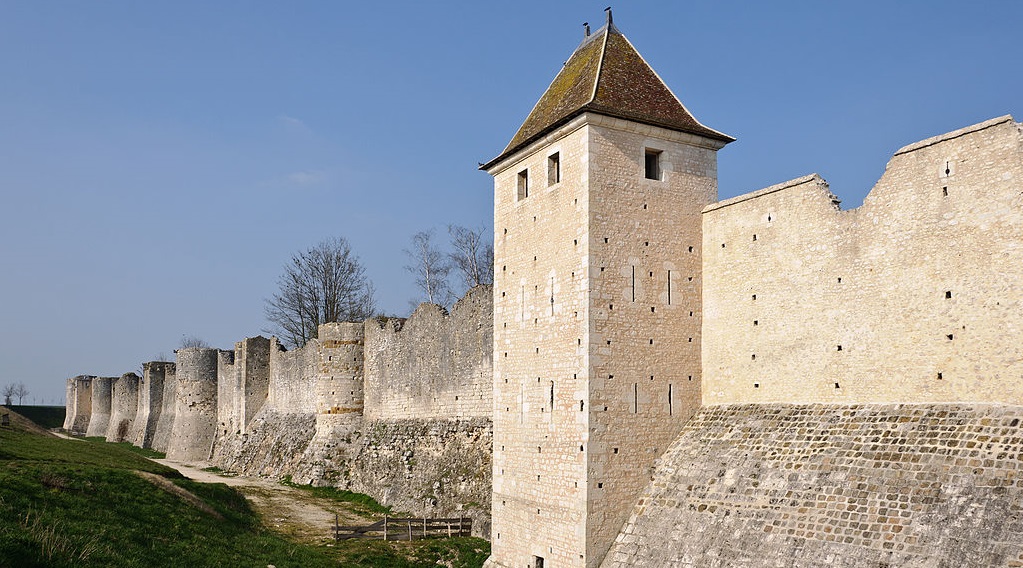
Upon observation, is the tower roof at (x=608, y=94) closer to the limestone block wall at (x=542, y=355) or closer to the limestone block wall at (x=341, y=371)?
the limestone block wall at (x=542, y=355)

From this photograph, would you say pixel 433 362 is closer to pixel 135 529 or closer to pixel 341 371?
pixel 341 371

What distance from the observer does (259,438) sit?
35.5 m

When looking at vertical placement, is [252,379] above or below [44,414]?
above

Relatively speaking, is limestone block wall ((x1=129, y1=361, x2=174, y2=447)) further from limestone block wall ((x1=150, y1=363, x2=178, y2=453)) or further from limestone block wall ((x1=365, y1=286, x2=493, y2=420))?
limestone block wall ((x1=365, y1=286, x2=493, y2=420))

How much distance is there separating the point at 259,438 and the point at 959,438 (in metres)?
29.7

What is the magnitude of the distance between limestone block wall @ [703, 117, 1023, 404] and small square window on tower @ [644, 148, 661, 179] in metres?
1.17

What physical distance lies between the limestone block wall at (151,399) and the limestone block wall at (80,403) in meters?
15.7

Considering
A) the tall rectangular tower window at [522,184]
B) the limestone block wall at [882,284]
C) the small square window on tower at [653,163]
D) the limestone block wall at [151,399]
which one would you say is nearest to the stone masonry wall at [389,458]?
the tall rectangular tower window at [522,184]

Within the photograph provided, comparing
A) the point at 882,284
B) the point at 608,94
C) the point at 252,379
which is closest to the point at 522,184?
the point at 608,94

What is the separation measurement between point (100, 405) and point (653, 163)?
57.7 metres

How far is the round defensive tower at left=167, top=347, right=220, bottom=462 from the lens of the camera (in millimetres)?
41312

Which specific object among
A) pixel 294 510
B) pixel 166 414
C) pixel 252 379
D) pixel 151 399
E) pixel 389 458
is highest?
pixel 252 379

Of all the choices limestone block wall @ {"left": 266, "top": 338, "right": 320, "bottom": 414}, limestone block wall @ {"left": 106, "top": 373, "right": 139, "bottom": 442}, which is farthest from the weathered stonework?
limestone block wall @ {"left": 106, "top": 373, "right": 139, "bottom": 442}

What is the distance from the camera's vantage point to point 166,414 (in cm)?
4900
